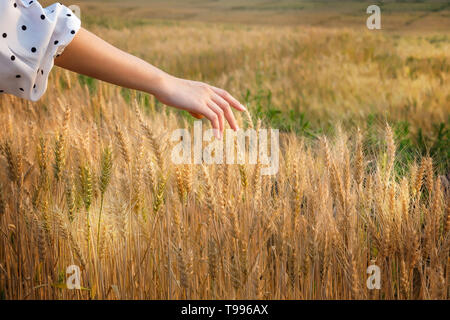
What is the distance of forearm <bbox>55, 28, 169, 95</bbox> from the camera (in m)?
1.29

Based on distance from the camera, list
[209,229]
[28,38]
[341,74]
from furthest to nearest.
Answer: [341,74] < [209,229] < [28,38]

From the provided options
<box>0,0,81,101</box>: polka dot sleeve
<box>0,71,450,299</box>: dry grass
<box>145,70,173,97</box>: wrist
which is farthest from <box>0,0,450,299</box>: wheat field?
<box>0,0,81,101</box>: polka dot sleeve

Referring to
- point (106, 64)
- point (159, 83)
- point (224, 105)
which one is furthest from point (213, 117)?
point (106, 64)

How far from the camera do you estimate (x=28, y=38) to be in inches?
51.0

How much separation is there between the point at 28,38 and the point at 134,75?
10.7 inches

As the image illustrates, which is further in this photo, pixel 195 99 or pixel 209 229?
pixel 209 229

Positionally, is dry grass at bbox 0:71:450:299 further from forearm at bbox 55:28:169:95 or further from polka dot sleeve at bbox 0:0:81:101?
polka dot sleeve at bbox 0:0:81:101

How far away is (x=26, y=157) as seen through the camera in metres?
1.97

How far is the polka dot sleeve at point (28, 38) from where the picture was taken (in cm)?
128

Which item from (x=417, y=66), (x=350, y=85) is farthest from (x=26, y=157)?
(x=417, y=66)

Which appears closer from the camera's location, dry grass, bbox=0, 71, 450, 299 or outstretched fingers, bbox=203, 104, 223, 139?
outstretched fingers, bbox=203, 104, 223, 139

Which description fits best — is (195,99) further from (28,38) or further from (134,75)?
(28,38)

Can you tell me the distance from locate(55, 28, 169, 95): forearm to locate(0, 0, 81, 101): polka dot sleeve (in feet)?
0.09

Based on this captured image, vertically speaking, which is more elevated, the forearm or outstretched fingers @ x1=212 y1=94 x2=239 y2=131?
the forearm
